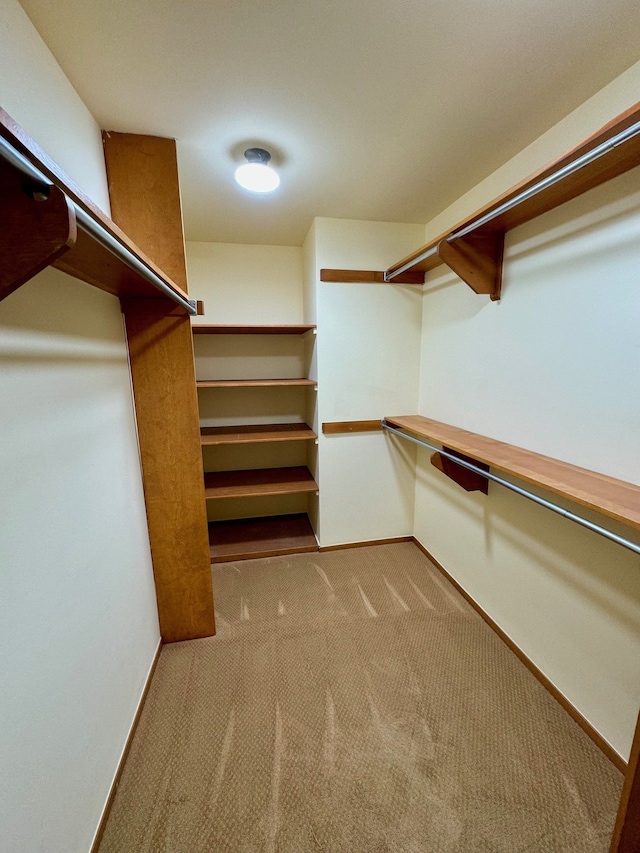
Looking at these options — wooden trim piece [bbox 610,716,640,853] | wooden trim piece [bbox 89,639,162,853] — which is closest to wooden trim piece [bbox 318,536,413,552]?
wooden trim piece [bbox 89,639,162,853]

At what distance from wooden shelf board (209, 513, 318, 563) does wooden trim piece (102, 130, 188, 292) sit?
203 centimetres

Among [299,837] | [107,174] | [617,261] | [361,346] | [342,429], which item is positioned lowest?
[299,837]

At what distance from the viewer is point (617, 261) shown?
1133 mm

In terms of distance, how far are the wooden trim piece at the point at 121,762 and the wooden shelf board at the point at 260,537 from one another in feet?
3.08

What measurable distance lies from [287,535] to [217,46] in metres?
2.78

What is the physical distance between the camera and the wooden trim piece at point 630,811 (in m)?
0.88

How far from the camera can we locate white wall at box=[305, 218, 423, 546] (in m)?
2.31

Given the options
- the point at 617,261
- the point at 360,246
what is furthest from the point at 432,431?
the point at 360,246

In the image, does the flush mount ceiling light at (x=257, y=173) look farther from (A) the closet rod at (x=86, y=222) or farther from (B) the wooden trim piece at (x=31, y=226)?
(B) the wooden trim piece at (x=31, y=226)

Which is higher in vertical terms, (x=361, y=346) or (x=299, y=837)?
(x=361, y=346)

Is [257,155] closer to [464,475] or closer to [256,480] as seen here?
[464,475]

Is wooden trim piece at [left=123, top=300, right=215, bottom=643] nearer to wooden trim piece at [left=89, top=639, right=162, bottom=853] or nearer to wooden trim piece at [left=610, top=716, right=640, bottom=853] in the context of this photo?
wooden trim piece at [left=89, top=639, right=162, bottom=853]

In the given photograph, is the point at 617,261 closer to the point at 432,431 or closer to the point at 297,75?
the point at 432,431

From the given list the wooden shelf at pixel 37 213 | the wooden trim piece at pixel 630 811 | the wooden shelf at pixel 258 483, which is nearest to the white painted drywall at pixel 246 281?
the wooden shelf at pixel 258 483
